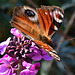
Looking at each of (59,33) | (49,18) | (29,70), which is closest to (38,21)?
(49,18)

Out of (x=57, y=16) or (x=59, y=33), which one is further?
(x=59, y=33)

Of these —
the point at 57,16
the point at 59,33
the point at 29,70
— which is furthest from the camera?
the point at 59,33

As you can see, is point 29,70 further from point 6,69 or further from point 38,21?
point 38,21

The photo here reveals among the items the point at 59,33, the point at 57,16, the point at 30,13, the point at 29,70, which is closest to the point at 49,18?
the point at 57,16

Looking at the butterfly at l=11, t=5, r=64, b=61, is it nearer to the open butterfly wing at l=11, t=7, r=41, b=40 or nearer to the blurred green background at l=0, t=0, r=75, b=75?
the open butterfly wing at l=11, t=7, r=41, b=40

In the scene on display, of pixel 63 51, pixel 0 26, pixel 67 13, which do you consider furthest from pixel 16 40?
pixel 67 13

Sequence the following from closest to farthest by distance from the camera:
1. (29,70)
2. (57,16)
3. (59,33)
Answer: (29,70) → (57,16) → (59,33)

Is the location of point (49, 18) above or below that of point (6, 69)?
above

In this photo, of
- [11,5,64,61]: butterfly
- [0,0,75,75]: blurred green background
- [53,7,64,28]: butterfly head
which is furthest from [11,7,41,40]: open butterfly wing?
[0,0,75,75]: blurred green background

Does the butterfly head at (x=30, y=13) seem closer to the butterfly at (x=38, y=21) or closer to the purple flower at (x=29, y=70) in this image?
the butterfly at (x=38, y=21)
